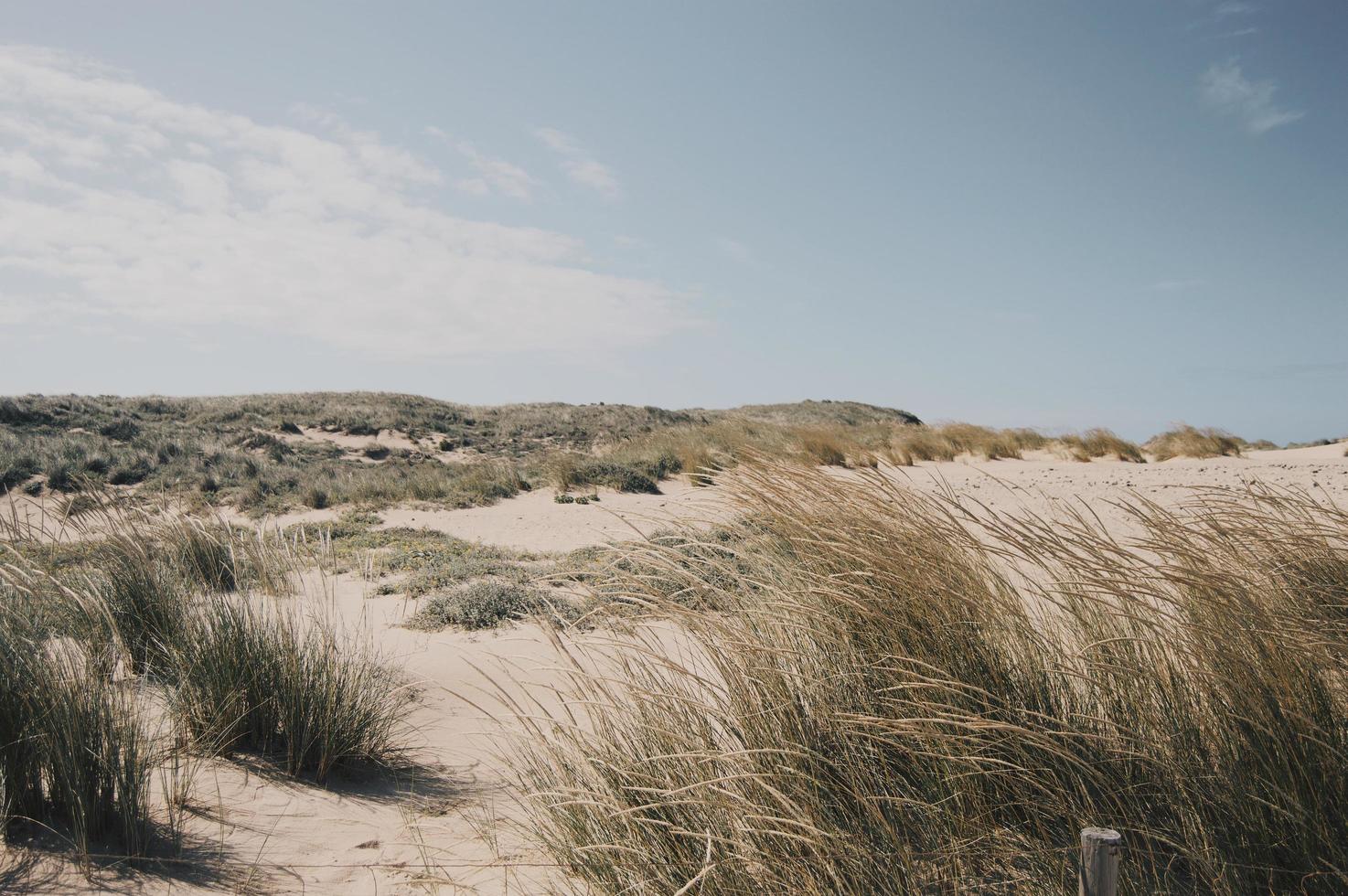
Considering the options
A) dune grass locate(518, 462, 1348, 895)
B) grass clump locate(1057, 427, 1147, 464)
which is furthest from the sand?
grass clump locate(1057, 427, 1147, 464)

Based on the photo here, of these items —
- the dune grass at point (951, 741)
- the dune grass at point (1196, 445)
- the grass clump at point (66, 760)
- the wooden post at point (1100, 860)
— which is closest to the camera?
the wooden post at point (1100, 860)

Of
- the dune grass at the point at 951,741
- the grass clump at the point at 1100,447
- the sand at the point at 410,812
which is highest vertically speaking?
the grass clump at the point at 1100,447

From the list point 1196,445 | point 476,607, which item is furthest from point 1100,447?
point 476,607

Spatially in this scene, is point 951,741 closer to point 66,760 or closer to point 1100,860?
point 1100,860

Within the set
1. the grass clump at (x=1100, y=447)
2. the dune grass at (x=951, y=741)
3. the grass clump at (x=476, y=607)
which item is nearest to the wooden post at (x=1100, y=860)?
the dune grass at (x=951, y=741)

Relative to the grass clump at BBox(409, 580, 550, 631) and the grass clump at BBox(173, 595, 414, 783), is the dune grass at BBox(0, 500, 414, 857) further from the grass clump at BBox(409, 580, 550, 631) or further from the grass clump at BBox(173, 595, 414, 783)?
the grass clump at BBox(409, 580, 550, 631)

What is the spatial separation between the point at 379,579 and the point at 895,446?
13963 millimetres

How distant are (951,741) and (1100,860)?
65cm

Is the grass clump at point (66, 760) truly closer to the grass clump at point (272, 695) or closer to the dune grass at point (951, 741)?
the grass clump at point (272, 695)

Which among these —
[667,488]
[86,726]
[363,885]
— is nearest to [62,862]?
[86,726]

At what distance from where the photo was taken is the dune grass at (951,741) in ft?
6.08

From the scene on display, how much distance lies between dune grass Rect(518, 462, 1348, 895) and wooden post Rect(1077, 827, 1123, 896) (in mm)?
317

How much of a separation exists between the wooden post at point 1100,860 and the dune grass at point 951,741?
0.32m

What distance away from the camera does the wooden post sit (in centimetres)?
137
